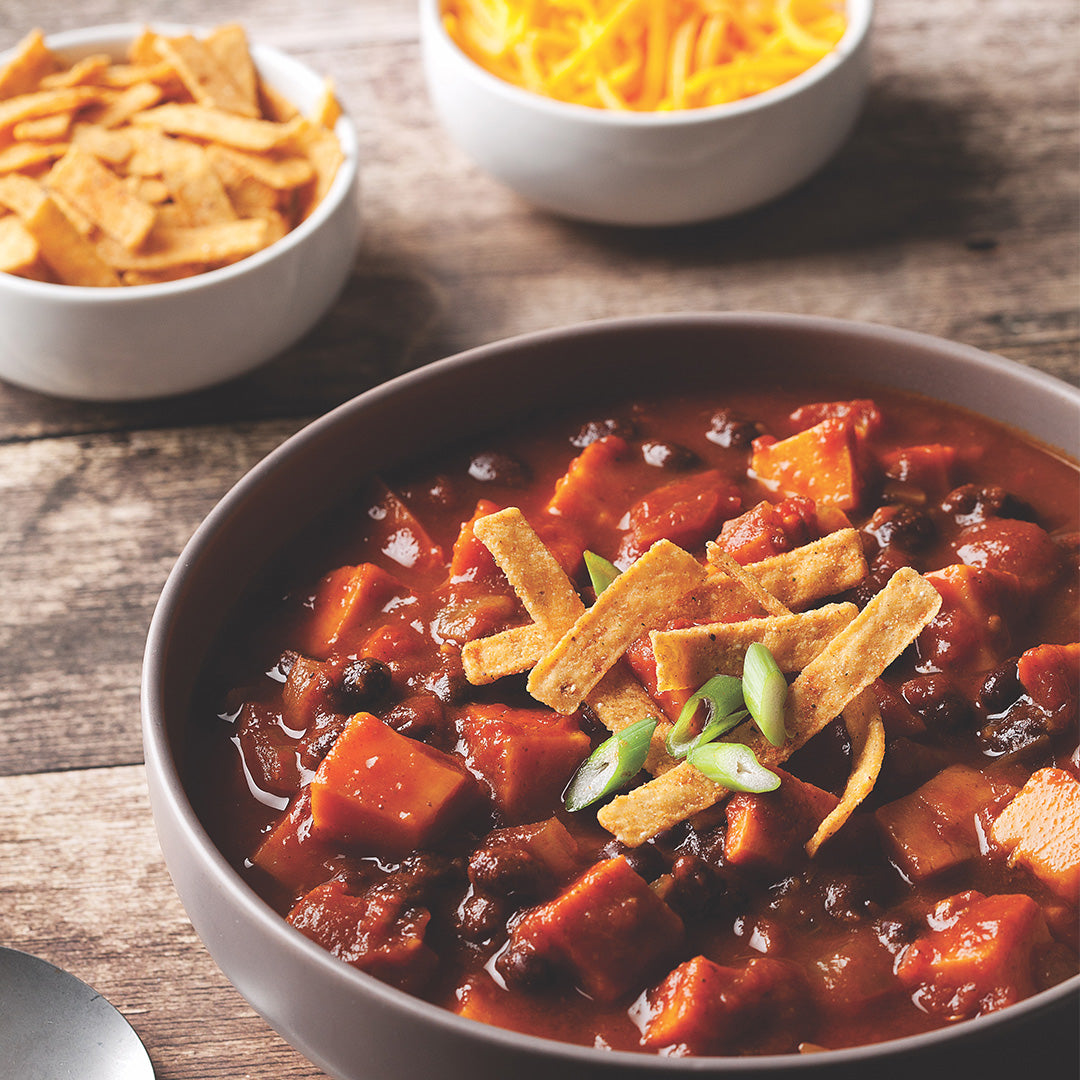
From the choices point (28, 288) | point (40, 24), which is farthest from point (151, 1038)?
point (40, 24)

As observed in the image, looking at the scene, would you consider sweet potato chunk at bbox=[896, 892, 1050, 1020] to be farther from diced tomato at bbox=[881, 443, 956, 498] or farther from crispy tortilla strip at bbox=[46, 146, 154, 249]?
crispy tortilla strip at bbox=[46, 146, 154, 249]

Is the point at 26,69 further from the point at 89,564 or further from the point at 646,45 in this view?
the point at 646,45

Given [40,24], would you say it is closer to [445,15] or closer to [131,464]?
[445,15]

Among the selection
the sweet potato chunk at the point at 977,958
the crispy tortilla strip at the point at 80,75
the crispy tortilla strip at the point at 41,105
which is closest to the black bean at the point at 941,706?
the sweet potato chunk at the point at 977,958

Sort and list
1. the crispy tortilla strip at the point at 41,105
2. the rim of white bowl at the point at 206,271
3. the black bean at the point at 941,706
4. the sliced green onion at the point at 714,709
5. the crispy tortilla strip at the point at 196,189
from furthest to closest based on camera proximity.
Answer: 1. the crispy tortilla strip at the point at 41,105
2. the crispy tortilla strip at the point at 196,189
3. the rim of white bowl at the point at 206,271
4. the black bean at the point at 941,706
5. the sliced green onion at the point at 714,709

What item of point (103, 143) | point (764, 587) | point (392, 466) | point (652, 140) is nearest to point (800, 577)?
point (764, 587)

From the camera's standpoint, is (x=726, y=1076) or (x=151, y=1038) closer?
(x=726, y=1076)

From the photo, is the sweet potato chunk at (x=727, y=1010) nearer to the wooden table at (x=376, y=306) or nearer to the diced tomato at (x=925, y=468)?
the wooden table at (x=376, y=306)
